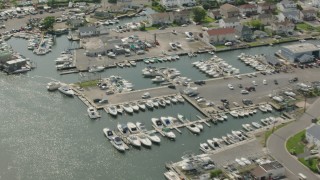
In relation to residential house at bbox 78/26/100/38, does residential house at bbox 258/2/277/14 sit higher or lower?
higher

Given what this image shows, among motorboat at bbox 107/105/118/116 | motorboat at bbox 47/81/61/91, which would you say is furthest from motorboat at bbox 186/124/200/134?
motorboat at bbox 47/81/61/91

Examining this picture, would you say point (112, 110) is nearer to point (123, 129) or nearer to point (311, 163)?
point (123, 129)

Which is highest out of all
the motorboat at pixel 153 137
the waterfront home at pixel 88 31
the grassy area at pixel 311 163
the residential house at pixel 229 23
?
the residential house at pixel 229 23

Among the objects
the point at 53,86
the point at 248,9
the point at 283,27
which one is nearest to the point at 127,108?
the point at 53,86

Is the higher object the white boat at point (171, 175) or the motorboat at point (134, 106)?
the motorboat at point (134, 106)

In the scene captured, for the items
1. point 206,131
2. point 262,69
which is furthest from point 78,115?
point 262,69

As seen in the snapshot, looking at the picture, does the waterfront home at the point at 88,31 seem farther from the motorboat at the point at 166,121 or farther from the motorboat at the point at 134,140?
the motorboat at the point at 134,140

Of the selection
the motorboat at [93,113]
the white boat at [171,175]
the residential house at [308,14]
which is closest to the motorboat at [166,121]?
the motorboat at [93,113]

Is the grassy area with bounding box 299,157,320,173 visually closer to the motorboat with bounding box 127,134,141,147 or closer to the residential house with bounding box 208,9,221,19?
the motorboat with bounding box 127,134,141,147
